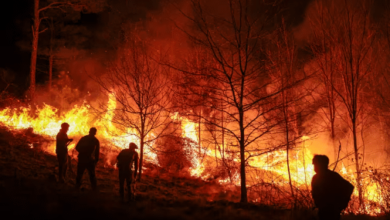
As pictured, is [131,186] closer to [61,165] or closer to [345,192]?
[61,165]

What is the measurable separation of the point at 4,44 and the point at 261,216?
76.9ft

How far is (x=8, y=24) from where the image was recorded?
20328mm

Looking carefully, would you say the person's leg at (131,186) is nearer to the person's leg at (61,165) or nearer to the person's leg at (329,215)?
the person's leg at (61,165)

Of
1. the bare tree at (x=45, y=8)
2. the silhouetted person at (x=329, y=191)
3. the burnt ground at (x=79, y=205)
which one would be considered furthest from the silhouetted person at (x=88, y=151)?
the bare tree at (x=45, y=8)

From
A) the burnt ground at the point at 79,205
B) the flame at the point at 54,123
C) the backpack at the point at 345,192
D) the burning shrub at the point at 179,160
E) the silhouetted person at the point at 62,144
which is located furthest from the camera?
the burning shrub at the point at 179,160

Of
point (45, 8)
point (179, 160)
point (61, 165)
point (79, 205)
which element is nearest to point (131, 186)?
point (79, 205)

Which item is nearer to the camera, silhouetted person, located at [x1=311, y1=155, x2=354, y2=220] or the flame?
silhouetted person, located at [x1=311, y1=155, x2=354, y2=220]

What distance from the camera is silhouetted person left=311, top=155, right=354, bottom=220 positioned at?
3.74 meters

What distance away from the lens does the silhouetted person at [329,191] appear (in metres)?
3.74

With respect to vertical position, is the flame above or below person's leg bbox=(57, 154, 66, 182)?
above

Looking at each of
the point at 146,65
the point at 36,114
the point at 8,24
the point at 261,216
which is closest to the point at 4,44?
the point at 8,24

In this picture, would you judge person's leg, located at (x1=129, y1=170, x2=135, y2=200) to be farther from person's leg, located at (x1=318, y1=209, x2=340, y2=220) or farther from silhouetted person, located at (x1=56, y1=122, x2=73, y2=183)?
person's leg, located at (x1=318, y1=209, x2=340, y2=220)

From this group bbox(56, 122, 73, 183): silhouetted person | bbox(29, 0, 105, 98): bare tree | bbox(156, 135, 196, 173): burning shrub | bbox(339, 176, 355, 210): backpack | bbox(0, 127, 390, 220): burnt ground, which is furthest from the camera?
bbox(29, 0, 105, 98): bare tree

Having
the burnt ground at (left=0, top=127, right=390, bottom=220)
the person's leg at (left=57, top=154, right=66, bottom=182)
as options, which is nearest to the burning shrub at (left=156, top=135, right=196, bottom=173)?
the burnt ground at (left=0, top=127, right=390, bottom=220)
